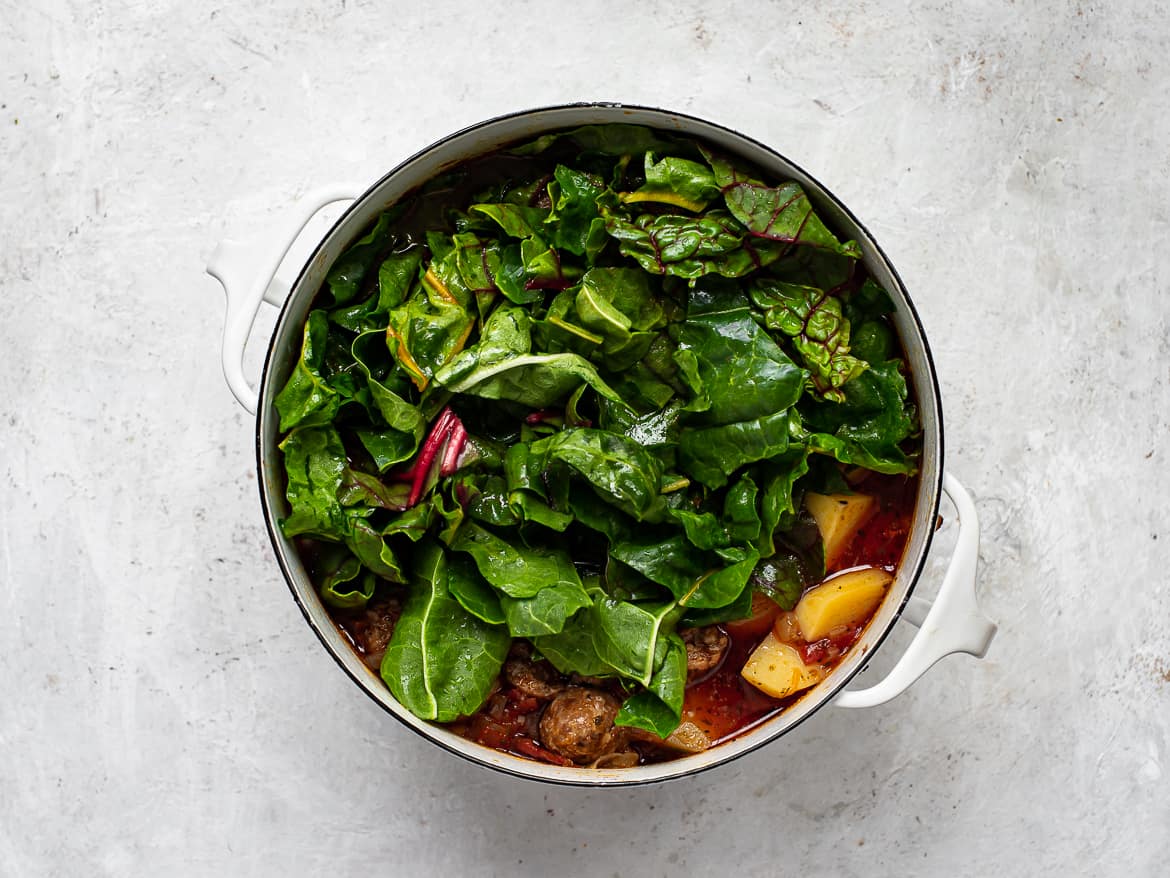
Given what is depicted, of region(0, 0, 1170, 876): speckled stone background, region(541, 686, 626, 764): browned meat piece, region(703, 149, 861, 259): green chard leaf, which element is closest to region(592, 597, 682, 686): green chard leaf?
region(541, 686, 626, 764): browned meat piece

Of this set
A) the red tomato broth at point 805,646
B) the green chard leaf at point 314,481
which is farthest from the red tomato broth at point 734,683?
the green chard leaf at point 314,481

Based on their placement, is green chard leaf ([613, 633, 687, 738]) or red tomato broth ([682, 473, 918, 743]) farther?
red tomato broth ([682, 473, 918, 743])

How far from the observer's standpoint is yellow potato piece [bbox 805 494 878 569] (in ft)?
7.43

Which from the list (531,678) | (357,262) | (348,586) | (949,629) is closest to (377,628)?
(348,586)

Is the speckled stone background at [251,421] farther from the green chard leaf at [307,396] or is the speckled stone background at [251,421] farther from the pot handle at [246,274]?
the green chard leaf at [307,396]

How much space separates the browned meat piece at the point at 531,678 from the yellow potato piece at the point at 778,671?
41 centimetres

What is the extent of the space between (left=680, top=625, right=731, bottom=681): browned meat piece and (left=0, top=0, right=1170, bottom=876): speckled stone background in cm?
47

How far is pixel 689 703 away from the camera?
233cm

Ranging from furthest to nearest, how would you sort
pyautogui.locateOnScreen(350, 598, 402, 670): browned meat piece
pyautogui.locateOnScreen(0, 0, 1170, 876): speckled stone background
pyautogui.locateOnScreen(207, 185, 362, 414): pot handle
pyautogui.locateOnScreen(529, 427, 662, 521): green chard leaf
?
pyautogui.locateOnScreen(0, 0, 1170, 876): speckled stone background
pyautogui.locateOnScreen(350, 598, 402, 670): browned meat piece
pyautogui.locateOnScreen(207, 185, 362, 414): pot handle
pyautogui.locateOnScreen(529, 427, 662, 521): green chard leaf

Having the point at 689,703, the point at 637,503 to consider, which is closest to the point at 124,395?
Answer: the point at 637,503

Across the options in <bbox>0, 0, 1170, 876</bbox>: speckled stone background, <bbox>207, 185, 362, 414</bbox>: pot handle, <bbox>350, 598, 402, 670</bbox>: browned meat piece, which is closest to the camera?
<bbox>207, 185, 362, 414</bbox>: pot handle

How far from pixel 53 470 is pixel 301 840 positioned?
1.07 m

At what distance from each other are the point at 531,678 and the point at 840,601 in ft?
2.18

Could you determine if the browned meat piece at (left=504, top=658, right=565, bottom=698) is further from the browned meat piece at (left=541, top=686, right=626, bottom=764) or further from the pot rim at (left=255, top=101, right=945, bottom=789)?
the pot rim at (left=255, top=101, right=945, bottom=789)
